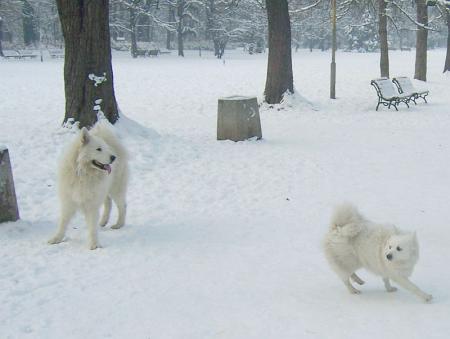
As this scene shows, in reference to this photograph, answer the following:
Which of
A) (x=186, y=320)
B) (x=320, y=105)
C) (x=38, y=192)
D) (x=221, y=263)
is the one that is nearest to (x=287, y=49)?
(x=320, y=105)

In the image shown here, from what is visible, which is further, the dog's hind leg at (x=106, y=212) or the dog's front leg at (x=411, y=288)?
the dog's hind leg at (x=106, y=212)

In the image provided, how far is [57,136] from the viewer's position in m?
9.56

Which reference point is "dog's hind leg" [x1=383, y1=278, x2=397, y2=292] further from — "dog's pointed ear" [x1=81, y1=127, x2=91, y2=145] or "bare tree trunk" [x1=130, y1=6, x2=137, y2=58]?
"bare tree trunk" [x1=130, y1=6, x2=137, y2=58]

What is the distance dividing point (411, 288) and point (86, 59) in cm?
728

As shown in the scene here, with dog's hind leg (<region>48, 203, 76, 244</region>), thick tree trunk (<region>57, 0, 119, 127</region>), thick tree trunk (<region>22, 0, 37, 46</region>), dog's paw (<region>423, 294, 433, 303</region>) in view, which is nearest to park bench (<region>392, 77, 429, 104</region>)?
thick tree trunk (<region>57, 0, 119, 127</region>)

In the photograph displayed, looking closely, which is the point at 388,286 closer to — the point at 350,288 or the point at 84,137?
the point at 350,288

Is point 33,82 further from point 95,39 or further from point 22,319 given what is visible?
point 22,319

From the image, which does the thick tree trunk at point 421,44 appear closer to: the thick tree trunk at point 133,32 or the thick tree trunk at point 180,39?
the thick tree trunk at point 133,32

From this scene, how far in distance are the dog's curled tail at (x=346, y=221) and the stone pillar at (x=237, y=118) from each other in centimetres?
678

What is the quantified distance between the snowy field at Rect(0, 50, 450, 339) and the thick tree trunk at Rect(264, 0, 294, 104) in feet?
9.09

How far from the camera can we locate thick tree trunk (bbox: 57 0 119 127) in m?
9.34

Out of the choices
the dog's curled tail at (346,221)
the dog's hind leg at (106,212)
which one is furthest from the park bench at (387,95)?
the dog's curled tail at (346,221)

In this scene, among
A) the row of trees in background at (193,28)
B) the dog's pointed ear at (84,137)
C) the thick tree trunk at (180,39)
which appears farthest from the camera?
the thick tree trunk at (180,39)

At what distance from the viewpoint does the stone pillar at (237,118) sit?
1108 centimetres
